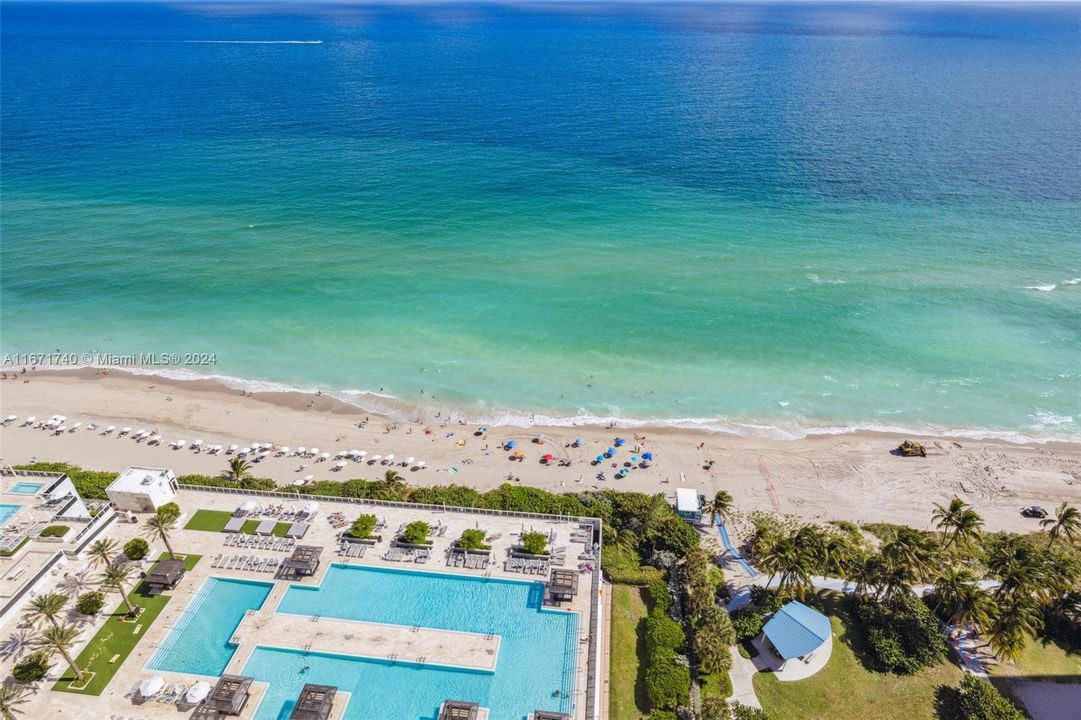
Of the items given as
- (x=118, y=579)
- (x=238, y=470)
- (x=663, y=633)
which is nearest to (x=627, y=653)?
(x=663, y=633)

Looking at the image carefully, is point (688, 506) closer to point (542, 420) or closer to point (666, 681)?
point (666, 681)

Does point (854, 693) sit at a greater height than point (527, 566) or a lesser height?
lesser

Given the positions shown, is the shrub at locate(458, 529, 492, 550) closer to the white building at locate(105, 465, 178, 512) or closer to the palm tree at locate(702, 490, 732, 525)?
the palm tree at locate(702, 490, 732, 525)

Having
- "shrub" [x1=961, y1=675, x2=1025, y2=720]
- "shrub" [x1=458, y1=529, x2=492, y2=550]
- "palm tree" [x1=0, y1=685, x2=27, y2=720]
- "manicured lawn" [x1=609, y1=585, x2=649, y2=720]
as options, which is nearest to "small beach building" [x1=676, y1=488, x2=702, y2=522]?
"manicured lawn" [x1=609, y1=585, x2=649, y2=720]

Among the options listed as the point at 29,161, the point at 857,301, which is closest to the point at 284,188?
the point at 29,161

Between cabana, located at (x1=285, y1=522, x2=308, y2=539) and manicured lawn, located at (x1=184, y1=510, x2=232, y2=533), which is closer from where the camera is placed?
cabana, located at (x1=285, y1=522, x2=308, y2=539)

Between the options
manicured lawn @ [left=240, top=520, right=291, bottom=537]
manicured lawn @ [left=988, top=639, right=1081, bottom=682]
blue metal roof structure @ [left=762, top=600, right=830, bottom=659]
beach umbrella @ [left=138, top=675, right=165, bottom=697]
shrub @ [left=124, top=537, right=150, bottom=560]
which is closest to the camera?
beach umbrella @ [left=138, top=675, right=165, bottom=697]

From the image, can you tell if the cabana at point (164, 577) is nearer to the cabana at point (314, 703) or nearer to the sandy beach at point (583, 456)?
the cabana at point (314, 703)

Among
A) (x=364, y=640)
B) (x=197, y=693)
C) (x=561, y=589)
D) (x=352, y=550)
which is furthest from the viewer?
(x=352, y=550)
